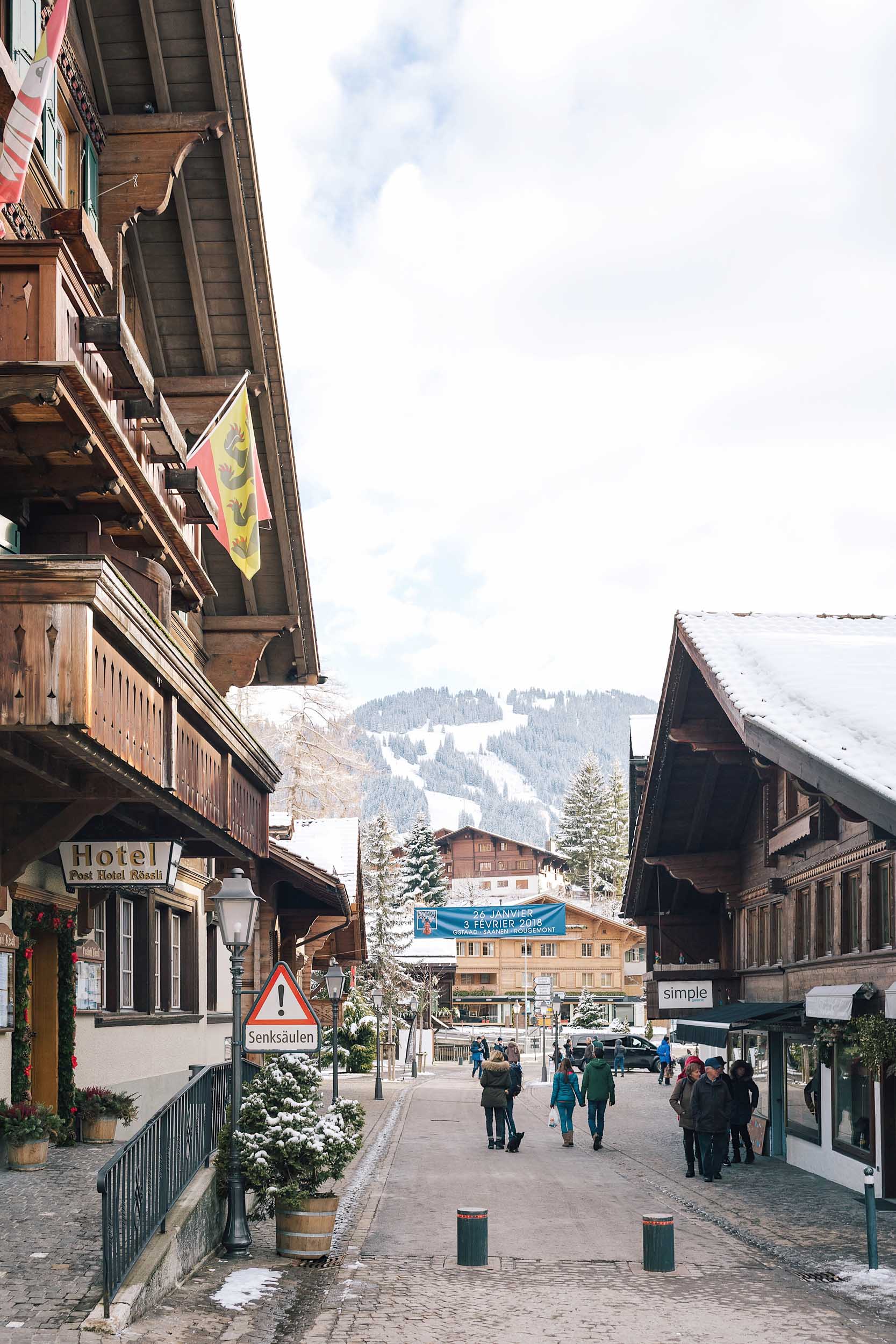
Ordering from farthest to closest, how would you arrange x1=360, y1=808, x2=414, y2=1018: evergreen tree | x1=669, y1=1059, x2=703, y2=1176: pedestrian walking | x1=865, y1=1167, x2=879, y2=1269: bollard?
1. x1=360, y1=808, x2=414, y2=1018: evergreen tree
2. x1=669, y1=1059, x2=703, y2=1176: pedestrian walking
3. x1=865, y1=1167, x2=879, y2=1269: bollard

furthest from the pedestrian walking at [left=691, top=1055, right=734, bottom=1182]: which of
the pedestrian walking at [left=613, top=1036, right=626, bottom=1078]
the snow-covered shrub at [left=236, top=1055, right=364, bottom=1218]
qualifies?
the pedestrian walking at [left=613, top=1036, right=626, bottom=1078]

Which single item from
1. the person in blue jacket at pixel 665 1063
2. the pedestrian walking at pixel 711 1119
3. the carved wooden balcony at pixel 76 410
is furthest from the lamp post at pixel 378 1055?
the carved wooden balcony at pixel 76 410

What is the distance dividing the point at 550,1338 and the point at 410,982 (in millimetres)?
65205

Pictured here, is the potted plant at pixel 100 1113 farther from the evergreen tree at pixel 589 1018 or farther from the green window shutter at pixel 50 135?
the evergreen tree at pixel 589 1018

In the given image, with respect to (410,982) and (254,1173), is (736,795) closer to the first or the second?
(254,1173)

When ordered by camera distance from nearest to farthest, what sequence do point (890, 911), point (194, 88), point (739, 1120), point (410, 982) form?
point (194, 88), point (890, 911), point (739, 1120), point (410, 982)

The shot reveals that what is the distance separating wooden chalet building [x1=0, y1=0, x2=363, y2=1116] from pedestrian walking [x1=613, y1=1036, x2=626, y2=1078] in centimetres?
3476

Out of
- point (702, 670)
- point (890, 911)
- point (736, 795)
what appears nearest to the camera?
point (890, 911)

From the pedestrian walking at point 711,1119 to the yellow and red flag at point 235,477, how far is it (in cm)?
948

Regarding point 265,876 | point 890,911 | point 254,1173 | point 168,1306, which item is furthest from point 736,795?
point 168,1306

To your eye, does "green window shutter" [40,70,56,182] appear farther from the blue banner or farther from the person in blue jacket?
the person in blue jacket

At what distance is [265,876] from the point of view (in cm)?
2975

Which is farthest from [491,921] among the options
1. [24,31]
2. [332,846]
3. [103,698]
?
[103,698]

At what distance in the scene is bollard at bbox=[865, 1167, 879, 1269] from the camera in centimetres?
1198
